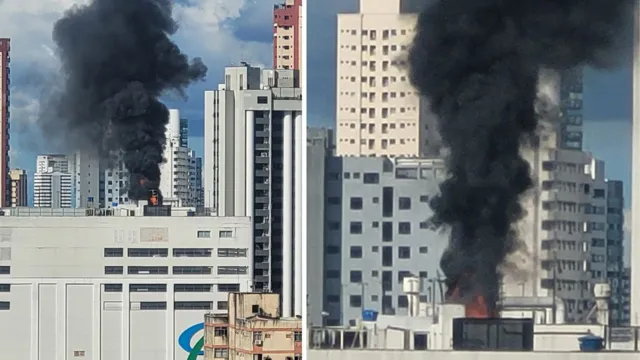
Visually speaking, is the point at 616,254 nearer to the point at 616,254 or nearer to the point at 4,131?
the point at 616,254

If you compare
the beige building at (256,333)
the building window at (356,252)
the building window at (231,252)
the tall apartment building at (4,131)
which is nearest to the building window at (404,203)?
the building window at (356,252)

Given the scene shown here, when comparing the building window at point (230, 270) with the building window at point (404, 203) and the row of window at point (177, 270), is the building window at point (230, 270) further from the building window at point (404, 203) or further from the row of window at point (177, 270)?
the building window at point (404, 203)

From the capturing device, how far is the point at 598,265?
420 inches

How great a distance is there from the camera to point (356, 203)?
35.2 feet

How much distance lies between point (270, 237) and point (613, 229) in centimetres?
483

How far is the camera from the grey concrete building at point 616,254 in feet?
34.7

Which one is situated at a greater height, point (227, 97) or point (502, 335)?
point (227, 97)

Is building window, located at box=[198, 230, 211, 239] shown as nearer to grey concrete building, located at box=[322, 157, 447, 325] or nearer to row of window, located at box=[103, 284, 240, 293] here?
row of window, located at box=[103, 284, 240, 293]

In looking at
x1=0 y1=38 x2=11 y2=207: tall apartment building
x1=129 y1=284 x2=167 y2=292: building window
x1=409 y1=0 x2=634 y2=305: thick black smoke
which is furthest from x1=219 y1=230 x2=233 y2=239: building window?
x1=409 y1=0 x2=634 y2=305: thick black smoke

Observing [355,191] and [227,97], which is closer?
[355,191]

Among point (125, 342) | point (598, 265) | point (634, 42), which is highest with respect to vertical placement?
point (634, 42)

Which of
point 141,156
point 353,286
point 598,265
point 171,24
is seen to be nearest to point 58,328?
point 141,156

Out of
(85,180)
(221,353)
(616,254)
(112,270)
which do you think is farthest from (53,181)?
(616,254)

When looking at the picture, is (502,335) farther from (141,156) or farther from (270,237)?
(141,156)
